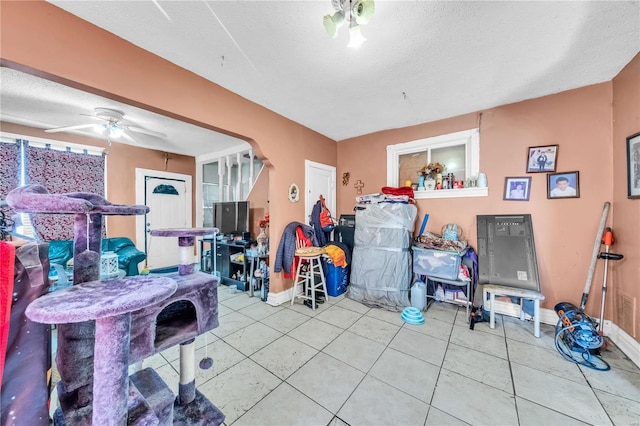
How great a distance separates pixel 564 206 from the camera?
2.45 m

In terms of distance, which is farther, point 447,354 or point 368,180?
point 368,180

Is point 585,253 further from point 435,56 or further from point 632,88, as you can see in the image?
point 435,56

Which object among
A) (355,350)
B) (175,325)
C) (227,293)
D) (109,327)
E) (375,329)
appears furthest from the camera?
(227,293)

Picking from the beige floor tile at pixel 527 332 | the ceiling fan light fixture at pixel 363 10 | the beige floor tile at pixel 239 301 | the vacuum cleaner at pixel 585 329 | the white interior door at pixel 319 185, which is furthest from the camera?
the white interior door at pixel 319 185

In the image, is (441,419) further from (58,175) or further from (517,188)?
(58,175)

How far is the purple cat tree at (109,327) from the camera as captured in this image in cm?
66

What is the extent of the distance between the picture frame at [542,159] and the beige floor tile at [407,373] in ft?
8.16

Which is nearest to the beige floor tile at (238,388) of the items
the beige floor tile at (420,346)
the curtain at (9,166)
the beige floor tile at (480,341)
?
the beige floor tile at (420,346)

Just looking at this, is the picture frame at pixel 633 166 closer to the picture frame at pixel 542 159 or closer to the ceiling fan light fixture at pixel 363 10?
the picture frame at pixel 542 159

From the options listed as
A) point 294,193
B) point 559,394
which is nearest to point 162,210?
point 294,193

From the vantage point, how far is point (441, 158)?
3.28 meters

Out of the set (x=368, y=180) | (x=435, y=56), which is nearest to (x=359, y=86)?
(x=435, y=56)

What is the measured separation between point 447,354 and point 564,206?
2108mm

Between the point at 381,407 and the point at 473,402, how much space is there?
0.62 metres
